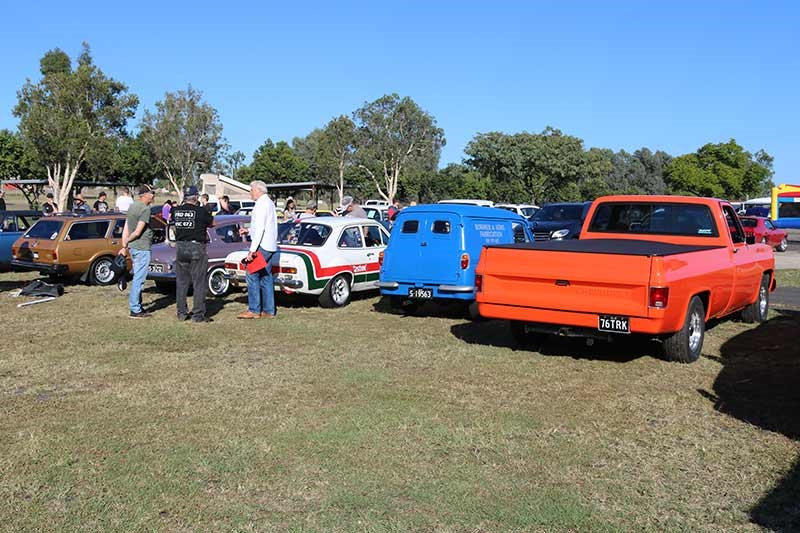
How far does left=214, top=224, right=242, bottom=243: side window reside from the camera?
1465cm

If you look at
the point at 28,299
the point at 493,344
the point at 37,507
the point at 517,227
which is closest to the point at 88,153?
the point at 28,299

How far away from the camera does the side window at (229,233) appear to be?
1465 centimetres

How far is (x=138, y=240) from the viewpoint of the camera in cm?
1129

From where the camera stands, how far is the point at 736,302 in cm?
962

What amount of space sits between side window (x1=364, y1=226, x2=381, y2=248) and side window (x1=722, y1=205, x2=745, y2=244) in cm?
600

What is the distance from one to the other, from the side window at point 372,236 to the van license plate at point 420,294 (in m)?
2.36

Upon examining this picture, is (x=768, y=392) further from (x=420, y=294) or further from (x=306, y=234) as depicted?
(x=306, y=234)

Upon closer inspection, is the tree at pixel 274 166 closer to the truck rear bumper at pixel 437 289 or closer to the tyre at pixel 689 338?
the truck rear bumper at pixel 437 289

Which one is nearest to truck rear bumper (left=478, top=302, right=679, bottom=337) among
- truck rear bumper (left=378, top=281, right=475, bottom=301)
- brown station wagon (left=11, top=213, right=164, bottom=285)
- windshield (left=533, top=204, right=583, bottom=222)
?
truck rear bumper (left=378, top=281, right=475, bottom=301)

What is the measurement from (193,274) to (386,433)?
6.14 metres

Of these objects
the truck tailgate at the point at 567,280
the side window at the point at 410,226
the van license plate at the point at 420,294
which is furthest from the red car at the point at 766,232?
the truck tailgate at the point at 567,280

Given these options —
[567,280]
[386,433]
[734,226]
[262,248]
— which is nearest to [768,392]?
[567,280]

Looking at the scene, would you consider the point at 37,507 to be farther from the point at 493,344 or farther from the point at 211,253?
the point at 211,253

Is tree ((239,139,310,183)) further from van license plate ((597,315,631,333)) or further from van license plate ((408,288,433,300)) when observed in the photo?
van license plate ((597,315,631,333))
